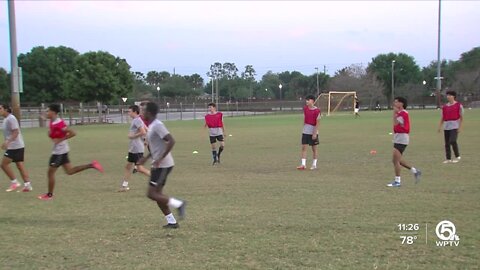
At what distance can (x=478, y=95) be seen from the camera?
80812mm

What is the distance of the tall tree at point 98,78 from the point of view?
165 feet

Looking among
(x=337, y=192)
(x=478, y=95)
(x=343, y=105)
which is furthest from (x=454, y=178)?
(x=478, y=95)

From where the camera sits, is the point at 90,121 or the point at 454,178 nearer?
the point at 454,178

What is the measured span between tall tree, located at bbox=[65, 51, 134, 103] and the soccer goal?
77.8 feet

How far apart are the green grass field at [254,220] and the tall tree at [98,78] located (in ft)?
128

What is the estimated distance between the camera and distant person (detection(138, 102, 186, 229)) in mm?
6594

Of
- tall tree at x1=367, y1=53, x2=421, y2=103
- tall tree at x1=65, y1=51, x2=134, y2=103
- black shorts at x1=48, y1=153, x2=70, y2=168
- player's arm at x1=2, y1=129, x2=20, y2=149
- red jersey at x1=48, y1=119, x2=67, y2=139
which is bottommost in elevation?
black shorts at x1=48, y1=153, x2=70, y2=168

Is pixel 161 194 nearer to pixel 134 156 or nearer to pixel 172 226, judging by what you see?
pixel 172 226

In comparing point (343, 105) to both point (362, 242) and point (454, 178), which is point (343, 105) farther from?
point (362, 242)

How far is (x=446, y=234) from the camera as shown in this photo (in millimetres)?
5980

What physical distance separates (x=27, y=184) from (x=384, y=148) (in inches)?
462

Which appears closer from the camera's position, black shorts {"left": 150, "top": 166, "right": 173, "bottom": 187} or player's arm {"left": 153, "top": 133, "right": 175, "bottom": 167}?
player's arm {"left": 153, "top": 133, "right": 175, "bottom": 167}

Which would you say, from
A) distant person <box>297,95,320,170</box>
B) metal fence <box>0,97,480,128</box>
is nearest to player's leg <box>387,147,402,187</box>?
distant person <box>297,95,320,170</box>

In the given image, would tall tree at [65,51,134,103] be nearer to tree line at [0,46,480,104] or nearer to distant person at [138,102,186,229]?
tree line at [0,46,480,104]
